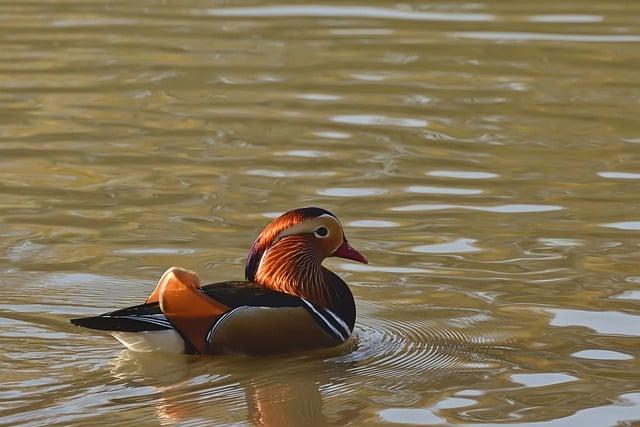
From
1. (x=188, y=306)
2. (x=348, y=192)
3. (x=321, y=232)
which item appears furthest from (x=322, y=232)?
(x=348, y=192)

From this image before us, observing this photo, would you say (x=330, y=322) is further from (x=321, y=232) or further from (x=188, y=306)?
(x=188, y=306)

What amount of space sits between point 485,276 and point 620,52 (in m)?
5.80

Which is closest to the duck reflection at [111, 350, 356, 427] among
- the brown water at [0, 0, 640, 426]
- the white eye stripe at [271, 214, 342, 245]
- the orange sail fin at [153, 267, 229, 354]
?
the brown water at [0, 0, 640, 426]

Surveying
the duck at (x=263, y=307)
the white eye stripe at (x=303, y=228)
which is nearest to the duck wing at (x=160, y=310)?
the duck at (x=263, y=307)

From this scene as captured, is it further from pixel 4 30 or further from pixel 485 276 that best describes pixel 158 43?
pixel 485 276

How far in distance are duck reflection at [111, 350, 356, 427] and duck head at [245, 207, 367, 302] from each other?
0.44m

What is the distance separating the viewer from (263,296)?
24.0 ft

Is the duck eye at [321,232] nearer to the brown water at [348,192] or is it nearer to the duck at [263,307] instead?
the duck at [263,307]

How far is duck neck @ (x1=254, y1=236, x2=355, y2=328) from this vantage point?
754 centimetres

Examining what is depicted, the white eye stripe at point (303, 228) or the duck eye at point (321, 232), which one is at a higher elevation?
the white eye stripe at point (303, 228)

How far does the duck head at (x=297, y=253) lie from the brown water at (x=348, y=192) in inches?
13.3

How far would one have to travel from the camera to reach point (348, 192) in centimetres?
1002

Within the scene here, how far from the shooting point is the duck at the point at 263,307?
23.2 ft

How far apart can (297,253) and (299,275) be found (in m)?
0.10
